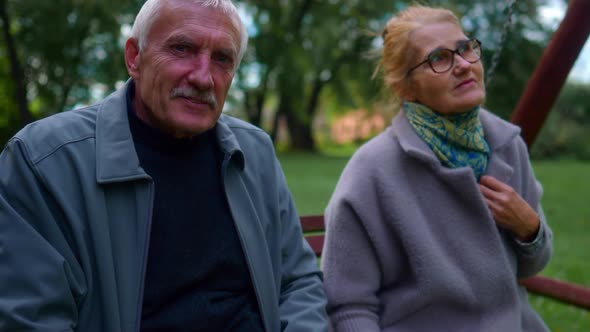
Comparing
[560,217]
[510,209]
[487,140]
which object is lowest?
[560,217]

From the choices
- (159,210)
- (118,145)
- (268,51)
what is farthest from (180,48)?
(268,51)

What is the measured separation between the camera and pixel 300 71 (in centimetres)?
2308

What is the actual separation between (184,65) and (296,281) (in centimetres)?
84

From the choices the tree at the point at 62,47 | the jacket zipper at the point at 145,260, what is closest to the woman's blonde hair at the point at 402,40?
the jacket zipper at the point at 145,260

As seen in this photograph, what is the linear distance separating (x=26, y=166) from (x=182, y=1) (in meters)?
0.69

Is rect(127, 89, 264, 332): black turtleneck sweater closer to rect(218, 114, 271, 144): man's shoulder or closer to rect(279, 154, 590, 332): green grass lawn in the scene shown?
rect(218, 114, 271, 144): man's shoulder

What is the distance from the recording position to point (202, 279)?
80.9 inches

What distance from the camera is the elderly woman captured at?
235 cm

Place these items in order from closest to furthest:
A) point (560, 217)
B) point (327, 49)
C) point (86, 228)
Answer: point (86, 228)
point (560, 217)
point (327, 49)

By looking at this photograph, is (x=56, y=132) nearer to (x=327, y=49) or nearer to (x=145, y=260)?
(x=145, y=260)

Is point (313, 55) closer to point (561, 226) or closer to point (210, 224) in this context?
point (561, 226)

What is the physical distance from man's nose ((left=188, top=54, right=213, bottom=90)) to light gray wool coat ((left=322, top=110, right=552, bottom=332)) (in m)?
0.68

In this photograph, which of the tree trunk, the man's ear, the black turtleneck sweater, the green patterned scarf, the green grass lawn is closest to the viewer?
the black turtleneck sweater

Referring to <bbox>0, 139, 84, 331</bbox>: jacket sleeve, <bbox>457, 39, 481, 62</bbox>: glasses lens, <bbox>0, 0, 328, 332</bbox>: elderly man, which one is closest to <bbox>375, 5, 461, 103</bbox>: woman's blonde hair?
<bbox>457, 39, 481, 62</bbox>: glasses lens
